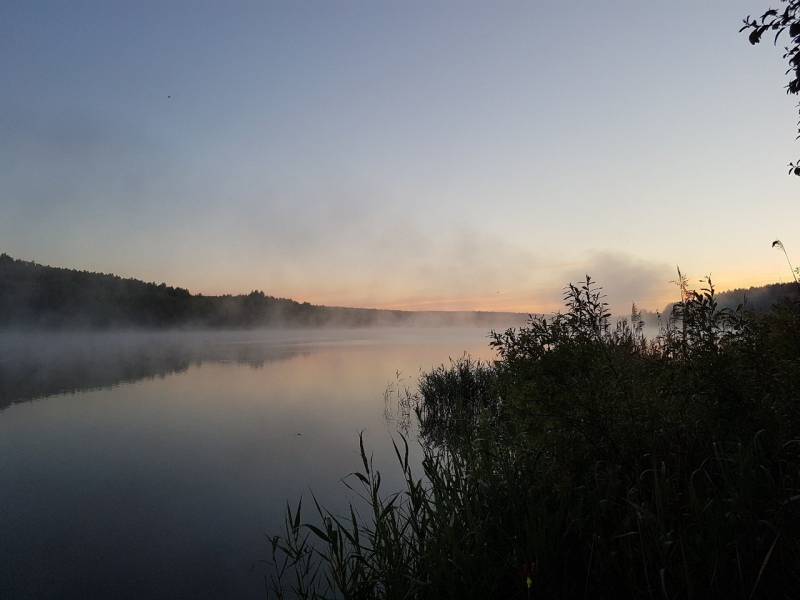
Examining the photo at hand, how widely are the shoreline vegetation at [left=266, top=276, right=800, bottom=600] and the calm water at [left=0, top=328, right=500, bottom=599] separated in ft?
7.39

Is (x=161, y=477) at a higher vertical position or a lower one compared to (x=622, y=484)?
lower

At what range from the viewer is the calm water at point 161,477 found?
7043 millimetres

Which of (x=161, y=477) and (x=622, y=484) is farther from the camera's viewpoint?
(x=161, y=477)

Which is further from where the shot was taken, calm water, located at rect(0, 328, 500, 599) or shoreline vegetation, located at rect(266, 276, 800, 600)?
calm water, located at rect(0, 328, 500, 599)

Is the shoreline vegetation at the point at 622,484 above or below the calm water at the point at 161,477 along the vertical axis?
above

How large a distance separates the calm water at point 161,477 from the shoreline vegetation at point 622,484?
7.39ft

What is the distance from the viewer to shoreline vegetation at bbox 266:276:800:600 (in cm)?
339

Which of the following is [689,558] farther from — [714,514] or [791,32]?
[791,32]

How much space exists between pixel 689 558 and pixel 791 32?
631 cm

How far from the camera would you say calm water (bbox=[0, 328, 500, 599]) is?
7.04 m

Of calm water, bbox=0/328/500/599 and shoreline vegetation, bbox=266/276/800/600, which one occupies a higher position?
shoreline vegetation, bbox=266/276/800/600

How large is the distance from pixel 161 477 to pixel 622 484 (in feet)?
35.4

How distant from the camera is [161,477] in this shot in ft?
37.6

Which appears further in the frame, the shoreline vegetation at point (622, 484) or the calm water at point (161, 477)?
the calm water at point (161, 477)
